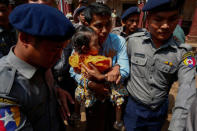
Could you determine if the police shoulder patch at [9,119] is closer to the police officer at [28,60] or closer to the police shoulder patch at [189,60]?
the police officer at [28,60]

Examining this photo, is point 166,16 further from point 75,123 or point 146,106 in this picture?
point 75,123

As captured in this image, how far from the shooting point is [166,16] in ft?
4.54

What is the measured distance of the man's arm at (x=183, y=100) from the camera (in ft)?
4.04

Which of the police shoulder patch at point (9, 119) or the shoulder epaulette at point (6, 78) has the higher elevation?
the shoulder epaulette at point (6, 78)

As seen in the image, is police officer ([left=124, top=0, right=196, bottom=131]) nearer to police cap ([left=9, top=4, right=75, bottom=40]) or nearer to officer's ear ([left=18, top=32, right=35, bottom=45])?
police cap ([left=9, top=4, right=75, bottom=40])

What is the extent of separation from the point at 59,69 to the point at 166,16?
56.9 inches

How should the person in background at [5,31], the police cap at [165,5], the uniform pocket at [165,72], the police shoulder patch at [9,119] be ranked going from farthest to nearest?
the person in background at [5,31] < the uniform pocket at [165,72] < the police cap at [165,5] < the police shoulder patch at [9,119]

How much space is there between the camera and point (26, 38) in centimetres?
85

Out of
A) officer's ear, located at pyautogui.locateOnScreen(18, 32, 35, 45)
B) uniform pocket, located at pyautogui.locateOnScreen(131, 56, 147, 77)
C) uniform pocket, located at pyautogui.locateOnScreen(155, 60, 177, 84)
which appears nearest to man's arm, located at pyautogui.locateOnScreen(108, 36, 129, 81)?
uniform pocket, located at pyautogui.locateOnScreen(131, 56, 147, 77)

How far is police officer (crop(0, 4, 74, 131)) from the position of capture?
80 cm

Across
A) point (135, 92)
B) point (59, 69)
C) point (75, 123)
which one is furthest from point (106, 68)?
point (75, 123)

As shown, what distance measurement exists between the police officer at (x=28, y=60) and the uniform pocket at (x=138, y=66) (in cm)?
103

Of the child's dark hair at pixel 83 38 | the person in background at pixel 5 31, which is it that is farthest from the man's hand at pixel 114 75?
the person in background at pixel 5 31

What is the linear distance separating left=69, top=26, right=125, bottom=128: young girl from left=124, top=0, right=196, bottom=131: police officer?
26 cm
